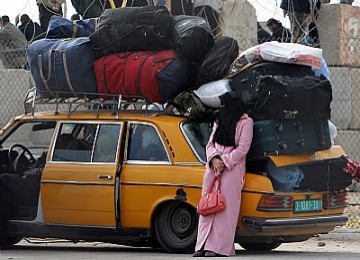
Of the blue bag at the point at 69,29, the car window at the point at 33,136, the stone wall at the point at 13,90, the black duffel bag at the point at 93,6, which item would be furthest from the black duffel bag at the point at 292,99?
the stone wall at the point at 13,90

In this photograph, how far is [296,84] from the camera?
10.7 metres

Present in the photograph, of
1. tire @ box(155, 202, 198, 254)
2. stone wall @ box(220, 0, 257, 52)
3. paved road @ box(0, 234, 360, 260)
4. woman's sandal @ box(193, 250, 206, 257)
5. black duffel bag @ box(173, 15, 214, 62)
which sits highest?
black duffel bag @ box(173, 15, 214, 62)

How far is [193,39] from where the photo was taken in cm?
1102

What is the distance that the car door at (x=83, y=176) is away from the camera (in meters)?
11.1

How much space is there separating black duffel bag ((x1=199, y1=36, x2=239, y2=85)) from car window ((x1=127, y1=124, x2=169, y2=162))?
74 cm

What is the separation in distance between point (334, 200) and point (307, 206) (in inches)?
18.8

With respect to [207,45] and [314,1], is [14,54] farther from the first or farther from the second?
[207,45]

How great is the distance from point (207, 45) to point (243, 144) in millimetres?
1210

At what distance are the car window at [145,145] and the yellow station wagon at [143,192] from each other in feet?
0.03

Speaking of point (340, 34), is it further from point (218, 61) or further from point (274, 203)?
point (274, 203)

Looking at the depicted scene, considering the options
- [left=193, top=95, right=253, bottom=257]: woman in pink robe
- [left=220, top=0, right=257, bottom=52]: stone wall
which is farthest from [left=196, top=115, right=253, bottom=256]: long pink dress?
[left=220, top=0, right=257, bottom=52]: stone wall

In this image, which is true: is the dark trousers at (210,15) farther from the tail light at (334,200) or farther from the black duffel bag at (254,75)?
the tail light at (334,200)

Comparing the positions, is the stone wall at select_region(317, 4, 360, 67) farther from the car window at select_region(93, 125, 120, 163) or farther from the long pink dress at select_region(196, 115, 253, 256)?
the long pink dress at select_region(196, 115, 253, 256)

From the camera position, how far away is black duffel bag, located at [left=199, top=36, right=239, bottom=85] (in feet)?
36.3
